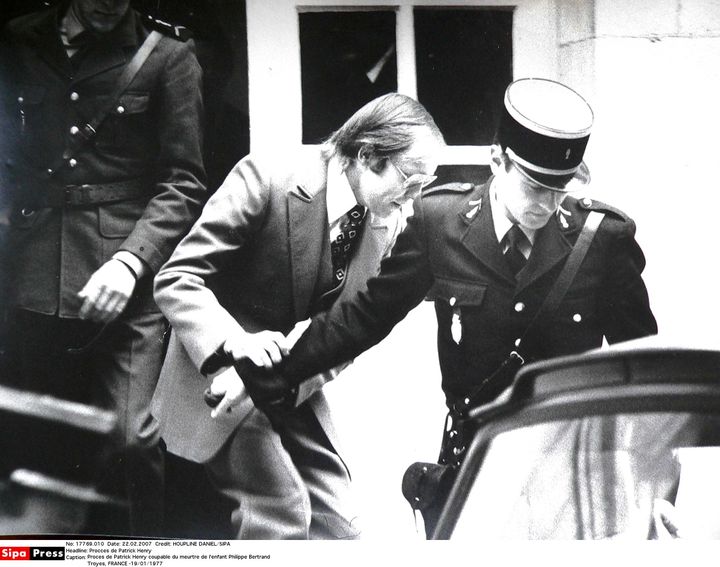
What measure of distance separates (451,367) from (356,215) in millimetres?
797

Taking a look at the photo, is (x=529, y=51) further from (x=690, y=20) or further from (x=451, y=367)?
(x=451, y=367)

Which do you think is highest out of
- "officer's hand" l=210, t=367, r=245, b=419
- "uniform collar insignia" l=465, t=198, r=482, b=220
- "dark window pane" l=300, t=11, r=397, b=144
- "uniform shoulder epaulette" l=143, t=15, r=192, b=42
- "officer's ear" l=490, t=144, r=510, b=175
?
"uniform shoulder epaulette" l=143, t=15, r=192, b=42

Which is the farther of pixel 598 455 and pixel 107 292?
pixel 107 292

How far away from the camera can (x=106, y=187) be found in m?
3.88

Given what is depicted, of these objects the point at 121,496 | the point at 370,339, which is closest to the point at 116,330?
the point at 121,496

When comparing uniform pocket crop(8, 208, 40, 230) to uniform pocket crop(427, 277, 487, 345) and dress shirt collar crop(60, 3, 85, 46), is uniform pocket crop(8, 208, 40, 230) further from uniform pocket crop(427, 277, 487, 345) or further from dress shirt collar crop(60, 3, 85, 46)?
uniform pocket crop(427, 277, 487, 345)

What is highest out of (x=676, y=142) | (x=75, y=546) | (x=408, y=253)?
(x=676, y=142)

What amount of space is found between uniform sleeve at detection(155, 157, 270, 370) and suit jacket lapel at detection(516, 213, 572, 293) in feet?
3.88

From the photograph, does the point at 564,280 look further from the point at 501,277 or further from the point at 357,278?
the point at 357,278

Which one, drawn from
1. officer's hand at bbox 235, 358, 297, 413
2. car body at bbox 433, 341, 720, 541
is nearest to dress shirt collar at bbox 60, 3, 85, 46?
officer's hand at bbox 235, 358, 297, 413

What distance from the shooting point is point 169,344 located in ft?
12.7

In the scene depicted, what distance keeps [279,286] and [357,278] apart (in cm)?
34

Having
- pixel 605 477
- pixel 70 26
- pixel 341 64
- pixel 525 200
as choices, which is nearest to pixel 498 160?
pixel 525 200

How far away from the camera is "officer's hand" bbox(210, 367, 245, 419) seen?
12.4 feet
